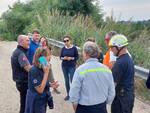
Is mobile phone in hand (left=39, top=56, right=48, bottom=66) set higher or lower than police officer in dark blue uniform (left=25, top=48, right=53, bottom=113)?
higher

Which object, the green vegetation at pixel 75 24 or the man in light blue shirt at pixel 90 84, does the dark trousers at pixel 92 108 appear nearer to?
the man in light blue shirt at pixel 90 84

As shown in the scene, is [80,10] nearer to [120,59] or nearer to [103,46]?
[103,46]

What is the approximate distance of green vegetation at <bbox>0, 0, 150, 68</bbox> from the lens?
15312mm

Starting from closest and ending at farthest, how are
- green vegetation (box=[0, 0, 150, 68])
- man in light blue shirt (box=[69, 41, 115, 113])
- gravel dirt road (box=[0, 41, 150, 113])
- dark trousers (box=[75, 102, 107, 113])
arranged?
man in light blue shirt (box=[69, 41, 115, 113]), dark trousers (box=[75, 102, 107, 113]), gravel dirt road (box=[0, 41, 150, 113]), green vegetation (box=[0, 0, 150, 68])

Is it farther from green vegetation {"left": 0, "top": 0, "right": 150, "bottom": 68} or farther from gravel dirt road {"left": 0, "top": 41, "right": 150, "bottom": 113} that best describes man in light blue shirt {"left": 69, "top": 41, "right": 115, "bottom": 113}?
green vegetation {"left": 0, "top": 0, "right": 150, "bottom": 68}

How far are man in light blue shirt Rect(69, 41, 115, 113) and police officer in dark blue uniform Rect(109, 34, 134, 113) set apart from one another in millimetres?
480

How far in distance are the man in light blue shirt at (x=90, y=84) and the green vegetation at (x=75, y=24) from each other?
7.68m

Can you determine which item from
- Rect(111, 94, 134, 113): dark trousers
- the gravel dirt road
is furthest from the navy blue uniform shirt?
the gravel dirt road

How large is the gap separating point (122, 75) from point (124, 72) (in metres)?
0.06

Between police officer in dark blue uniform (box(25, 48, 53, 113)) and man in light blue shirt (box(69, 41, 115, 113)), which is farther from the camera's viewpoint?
police officer in dark blue uniform (box(25, 48, 53, 113))

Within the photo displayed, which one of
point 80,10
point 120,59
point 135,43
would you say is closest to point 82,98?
point 120,59

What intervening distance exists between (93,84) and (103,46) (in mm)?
9303

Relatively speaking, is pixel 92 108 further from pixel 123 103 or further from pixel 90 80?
pixel 123 103

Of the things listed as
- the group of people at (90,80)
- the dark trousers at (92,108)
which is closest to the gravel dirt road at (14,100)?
the group of people at (90,80)
